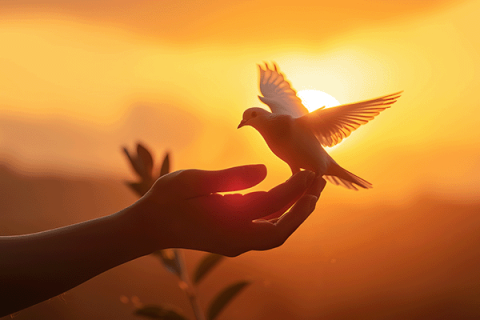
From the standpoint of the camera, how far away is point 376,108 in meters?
1.63

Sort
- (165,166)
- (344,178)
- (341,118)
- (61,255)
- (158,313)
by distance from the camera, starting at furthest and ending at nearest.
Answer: (165,166)
(158,313)
(344,178)
(341,118)
(61,255)

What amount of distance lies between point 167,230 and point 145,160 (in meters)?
0.86

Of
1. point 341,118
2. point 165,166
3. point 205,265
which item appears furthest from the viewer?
point 165,166

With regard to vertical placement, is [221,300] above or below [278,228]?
below

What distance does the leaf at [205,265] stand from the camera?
2.18 metres

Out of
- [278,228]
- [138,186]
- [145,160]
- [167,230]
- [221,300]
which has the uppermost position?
[145,160]

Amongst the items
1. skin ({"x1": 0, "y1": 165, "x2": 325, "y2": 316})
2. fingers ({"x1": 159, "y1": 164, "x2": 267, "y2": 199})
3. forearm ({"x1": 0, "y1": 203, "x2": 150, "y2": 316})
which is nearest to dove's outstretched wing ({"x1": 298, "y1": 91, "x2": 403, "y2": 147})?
skin ({"x1": 0, "y1": 165, "x2": 325, "y2": 316})

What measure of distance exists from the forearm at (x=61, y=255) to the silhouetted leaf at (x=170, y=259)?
0.72m

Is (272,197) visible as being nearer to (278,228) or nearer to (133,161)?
(278,228)

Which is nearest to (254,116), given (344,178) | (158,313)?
(344,178)

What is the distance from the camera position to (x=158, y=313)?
6.91 feet

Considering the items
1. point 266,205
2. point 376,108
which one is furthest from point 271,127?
point 376,108

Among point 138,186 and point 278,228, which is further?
point 138,186

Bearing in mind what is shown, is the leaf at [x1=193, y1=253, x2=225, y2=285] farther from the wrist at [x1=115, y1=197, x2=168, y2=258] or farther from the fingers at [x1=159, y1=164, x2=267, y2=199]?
the fingers at [x1=159, y1=164, x2=267, y2=199]
